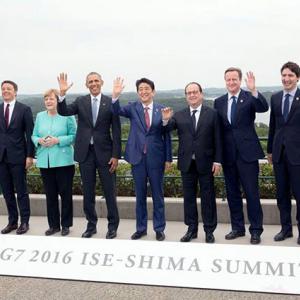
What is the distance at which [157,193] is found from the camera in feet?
16.9

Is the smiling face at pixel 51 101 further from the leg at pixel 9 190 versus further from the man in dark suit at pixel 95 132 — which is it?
the leg at pixel 9 190

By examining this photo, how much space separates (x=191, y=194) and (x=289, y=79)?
1.53 metres

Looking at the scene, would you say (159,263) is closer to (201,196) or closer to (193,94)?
(201,196)

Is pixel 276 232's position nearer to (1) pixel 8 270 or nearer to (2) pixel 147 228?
(2) pixel 147 228

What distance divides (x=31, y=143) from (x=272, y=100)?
105 inches

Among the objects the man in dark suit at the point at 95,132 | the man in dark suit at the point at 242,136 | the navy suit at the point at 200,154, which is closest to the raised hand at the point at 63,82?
the man in dark suit at the point at 95,132

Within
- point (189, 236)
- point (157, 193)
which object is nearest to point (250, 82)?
point (157, 193)

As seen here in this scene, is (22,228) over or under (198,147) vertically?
under

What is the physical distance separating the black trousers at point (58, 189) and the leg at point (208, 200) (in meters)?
1.49

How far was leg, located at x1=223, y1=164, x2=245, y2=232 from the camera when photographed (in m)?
5.06

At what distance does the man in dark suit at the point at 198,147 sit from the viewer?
4816 mm

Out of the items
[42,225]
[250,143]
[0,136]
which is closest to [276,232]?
[250,143]

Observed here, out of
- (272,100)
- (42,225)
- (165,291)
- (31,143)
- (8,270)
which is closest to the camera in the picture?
(165,291)

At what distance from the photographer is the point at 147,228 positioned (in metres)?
5.65
